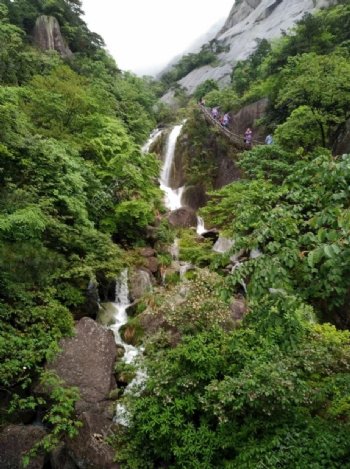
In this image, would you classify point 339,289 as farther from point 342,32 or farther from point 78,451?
point 342,32

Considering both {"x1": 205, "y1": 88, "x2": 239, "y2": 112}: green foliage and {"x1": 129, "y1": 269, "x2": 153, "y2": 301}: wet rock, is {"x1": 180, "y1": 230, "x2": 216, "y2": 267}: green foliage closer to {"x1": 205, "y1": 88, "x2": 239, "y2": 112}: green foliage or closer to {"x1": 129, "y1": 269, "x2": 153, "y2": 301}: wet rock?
{"x1": 129, "y1": 269, "x2": 153, "y2": 301}: wet rock

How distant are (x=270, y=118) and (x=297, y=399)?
1714 centimetres

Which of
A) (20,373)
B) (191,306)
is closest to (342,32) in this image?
(191,306)

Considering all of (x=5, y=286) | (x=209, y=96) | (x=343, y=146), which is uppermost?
(x=209, y=96)

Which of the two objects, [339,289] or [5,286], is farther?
[5,286]

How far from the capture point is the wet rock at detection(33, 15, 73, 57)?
25.8 m

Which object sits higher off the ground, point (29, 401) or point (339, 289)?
point (339, 289)

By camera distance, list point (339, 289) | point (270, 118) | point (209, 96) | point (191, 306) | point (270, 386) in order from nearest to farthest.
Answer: point (339, 289) < point (270, 386) < point (191, 306) < point (270, 118) < point (209, 96)

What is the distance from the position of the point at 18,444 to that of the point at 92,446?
156 cm

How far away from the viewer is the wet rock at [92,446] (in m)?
6.36

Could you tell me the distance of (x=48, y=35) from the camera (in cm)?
2617

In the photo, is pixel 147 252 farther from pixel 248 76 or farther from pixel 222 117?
pixel 248 76

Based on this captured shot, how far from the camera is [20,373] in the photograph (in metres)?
7.52

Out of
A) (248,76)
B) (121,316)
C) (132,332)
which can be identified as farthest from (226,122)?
(132,332)
